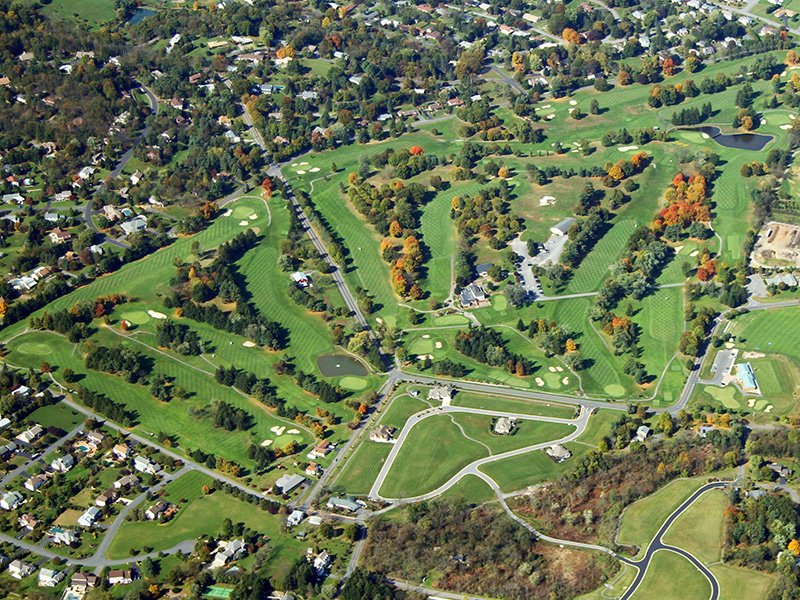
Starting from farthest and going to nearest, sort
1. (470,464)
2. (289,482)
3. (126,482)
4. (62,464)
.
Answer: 1. (470,464)
2. (62,464)
3. (289,482)
4. (126,482)

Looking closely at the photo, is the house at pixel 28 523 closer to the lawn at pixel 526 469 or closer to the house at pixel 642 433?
the lawn at pixel 526 469

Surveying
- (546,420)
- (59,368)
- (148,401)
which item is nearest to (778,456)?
(546,420)

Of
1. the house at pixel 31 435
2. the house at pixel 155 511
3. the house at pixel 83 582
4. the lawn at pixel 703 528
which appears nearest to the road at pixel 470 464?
the lawn at pixel 703 528

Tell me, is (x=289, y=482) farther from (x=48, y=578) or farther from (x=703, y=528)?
(x=703, y=528)

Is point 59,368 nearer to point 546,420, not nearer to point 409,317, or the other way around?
point 409,317

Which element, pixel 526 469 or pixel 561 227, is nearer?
pixel 526 469

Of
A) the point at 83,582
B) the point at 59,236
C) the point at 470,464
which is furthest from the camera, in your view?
the point at 59,236

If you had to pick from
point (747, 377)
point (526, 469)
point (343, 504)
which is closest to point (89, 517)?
point (343, 504)
